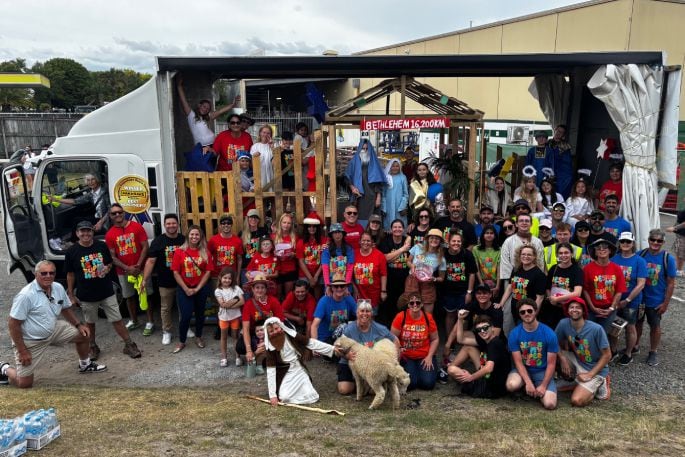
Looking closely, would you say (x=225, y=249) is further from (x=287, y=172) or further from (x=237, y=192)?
(x=287, y=172)

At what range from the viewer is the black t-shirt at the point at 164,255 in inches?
251

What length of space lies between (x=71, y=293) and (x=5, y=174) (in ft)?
6.98

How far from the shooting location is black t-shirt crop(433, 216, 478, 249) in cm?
634

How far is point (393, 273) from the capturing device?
6.34 metres

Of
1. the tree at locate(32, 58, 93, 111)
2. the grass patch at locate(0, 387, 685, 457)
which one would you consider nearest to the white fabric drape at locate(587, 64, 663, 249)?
the grass patch at locate(0, 387, 685, 457)

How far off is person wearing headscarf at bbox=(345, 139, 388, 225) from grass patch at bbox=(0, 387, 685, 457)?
8.79 feet

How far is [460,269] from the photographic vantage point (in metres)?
5.93

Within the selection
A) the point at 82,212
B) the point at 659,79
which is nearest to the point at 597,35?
the point at 659,79

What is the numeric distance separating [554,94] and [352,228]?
4828 millimetres

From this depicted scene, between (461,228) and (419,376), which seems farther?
(461,228)

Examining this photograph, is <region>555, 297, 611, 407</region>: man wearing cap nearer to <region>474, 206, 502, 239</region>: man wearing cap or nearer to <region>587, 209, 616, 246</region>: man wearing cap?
<region>587, 209, 616, 246</region>: man wearing cap

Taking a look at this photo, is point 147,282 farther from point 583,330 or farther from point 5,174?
point 583,330

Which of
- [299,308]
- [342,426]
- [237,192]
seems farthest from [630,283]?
[237,192]

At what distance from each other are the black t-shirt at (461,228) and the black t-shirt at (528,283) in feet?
2.97
